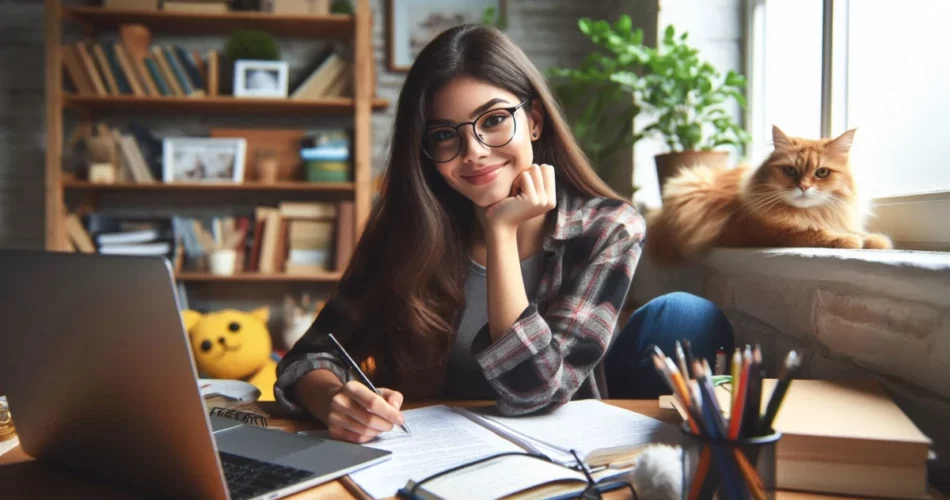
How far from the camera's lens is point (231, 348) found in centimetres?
258

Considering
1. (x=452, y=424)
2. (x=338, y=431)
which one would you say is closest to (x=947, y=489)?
(x=452, y=424)

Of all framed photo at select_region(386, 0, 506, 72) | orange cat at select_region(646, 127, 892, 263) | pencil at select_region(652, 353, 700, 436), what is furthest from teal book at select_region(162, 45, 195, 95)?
pencil at select_region(652, 353, 700, 436)

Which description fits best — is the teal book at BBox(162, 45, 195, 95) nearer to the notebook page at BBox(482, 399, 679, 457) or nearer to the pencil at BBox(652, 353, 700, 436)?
the notebook page at BBox(482, 399, 679, 457)

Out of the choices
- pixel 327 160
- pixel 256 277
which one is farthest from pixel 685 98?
pixel 256 277

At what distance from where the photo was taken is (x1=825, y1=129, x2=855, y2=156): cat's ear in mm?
1249

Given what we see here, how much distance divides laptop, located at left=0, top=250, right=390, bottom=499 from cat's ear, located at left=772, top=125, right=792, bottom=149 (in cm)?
101

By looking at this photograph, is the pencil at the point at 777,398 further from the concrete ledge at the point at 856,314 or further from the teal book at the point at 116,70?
the teal book at the point at 116,70

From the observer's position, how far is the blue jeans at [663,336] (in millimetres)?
1225

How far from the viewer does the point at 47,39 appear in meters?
2.89

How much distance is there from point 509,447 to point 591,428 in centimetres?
12

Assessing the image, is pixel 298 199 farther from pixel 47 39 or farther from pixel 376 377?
pixel 376 377

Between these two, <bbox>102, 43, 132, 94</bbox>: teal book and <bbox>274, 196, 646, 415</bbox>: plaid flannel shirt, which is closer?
<bbox>274, 196, 646, 415</bbox>: plaid flannel shirt

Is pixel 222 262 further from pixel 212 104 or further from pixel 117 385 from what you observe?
pixel 117 385

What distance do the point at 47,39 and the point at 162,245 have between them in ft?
3.20
